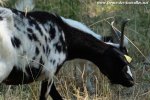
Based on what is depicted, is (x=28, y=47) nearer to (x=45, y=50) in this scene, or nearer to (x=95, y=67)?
(x=45, y=50)

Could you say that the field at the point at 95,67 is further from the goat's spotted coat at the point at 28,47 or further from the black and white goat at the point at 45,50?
the goat's spotted coat at the point at 28,47

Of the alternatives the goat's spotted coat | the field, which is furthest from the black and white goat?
the field

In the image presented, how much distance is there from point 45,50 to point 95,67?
1290 millimetres

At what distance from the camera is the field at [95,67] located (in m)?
6.00

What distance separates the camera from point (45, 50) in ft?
16.6

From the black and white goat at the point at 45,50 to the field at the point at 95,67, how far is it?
0.19 metres

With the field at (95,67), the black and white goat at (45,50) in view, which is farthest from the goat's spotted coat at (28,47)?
the field at (95,67)

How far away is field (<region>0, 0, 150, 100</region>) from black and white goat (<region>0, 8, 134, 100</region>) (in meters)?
0.19

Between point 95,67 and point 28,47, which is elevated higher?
point 28,47

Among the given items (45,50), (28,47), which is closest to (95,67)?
(45,50)

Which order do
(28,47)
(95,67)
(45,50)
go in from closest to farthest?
(28,47)
(45,50)
(95,67)

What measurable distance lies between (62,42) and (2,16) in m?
0.71

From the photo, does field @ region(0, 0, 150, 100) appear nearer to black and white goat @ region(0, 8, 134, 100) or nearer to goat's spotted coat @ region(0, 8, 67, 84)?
black and white goat @ region(0, 8, 134, 100)

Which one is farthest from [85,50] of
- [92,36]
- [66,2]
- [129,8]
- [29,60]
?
[129,8]
